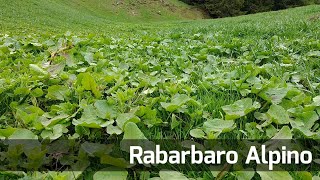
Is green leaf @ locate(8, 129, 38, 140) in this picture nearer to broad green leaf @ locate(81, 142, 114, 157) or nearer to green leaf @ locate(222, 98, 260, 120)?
broad green leaf @ locate(81, 142, 114, 157)

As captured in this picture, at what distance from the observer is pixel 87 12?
35.0 m

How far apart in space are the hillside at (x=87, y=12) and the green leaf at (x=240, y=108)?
17138 millimetres

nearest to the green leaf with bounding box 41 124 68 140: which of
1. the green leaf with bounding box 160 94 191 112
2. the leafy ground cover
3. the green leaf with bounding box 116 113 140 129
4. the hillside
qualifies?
the leafy ground cover

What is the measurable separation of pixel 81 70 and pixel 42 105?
606 millimetres

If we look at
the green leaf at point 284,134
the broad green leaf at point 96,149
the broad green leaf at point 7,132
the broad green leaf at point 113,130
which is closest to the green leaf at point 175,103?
the broad green leaf at point 113,130

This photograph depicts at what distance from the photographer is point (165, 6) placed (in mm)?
44250

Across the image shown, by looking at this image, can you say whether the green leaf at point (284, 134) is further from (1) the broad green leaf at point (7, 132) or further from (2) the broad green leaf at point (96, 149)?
(1) the broad green leaf at point (7, 132)

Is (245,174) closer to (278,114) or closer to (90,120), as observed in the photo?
(278,114)

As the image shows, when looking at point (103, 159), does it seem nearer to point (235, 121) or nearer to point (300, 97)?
point (235, 121)

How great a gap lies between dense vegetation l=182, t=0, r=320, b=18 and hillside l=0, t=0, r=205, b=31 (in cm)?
174

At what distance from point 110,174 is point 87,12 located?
35.6 m

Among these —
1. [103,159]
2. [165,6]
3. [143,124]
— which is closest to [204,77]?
[143,124]

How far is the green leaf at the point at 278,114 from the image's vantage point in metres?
1.73

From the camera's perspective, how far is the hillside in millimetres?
21609
